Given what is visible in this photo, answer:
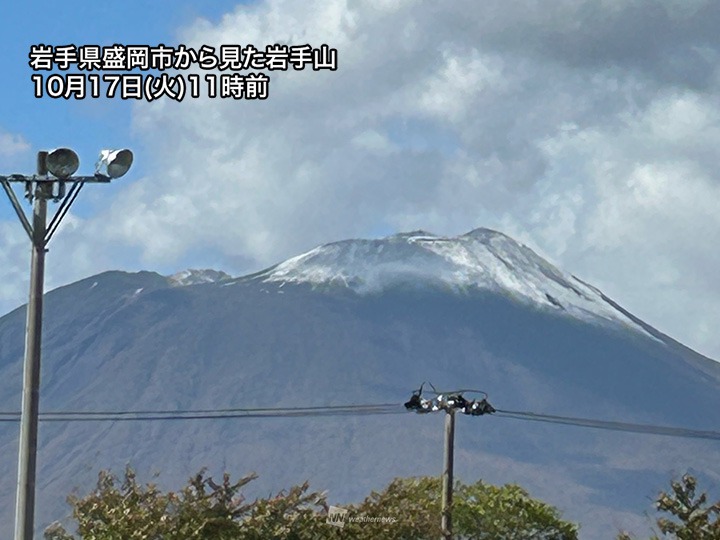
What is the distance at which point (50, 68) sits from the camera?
27.3 m

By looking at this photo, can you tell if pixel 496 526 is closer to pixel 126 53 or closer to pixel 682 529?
pixel 682 529

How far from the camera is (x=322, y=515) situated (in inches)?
1809

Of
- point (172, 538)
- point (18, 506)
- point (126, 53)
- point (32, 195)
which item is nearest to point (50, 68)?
point (126, 53)

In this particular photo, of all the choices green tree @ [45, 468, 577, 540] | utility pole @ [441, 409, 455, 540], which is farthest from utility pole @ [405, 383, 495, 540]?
green tree @ [45, 468, 577, 540]

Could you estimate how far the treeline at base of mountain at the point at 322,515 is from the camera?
42.8 meters

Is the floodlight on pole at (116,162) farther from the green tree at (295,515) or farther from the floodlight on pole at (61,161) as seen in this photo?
the green tree at (295,515)

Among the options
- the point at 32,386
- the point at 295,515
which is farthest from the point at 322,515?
the point at 32,386

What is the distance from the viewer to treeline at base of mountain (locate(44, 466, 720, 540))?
140ft

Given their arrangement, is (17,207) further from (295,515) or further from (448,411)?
(295,515)

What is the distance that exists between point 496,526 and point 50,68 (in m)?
25.3

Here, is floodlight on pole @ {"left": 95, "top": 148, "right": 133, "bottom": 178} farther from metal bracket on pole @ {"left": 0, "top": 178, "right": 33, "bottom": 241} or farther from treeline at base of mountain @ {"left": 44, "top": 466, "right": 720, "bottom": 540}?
treeline at base of mountain @ {"left": 44, "top": 466, "right": 720, "bottom": 540}

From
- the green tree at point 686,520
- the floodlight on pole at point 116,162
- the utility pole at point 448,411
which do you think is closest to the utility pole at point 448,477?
the utility pole at point 448,411

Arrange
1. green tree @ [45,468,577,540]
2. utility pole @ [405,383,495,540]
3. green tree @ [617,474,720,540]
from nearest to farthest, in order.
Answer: utility pole @ [405,383,495,540], green tree @ [45,468,577,540], green tree @ [617,474,720,540]

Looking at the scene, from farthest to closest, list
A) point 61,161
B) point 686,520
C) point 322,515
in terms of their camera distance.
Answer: point 686,520
point 322,515
point 61,161
